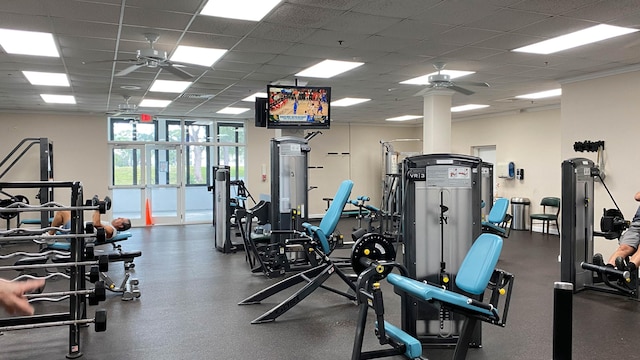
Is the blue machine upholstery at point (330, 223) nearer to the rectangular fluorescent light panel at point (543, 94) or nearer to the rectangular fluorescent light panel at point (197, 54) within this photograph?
the rectangular fluorescent light panel at point (197, 54)

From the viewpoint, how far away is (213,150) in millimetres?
12531

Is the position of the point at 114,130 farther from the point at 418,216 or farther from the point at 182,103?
the point at 418,216

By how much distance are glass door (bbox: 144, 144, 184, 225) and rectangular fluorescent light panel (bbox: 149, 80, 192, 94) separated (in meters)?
4.11

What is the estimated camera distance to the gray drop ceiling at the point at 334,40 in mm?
4082

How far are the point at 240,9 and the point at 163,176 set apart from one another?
8873mm

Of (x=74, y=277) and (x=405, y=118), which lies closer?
(x=74, y=277)

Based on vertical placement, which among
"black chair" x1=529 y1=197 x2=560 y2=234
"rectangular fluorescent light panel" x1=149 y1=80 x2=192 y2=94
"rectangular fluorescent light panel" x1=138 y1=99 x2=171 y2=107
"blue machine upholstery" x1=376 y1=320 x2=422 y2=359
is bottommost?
"blue machine upholstery" x1=376 y1=320 x2=422 y2=359

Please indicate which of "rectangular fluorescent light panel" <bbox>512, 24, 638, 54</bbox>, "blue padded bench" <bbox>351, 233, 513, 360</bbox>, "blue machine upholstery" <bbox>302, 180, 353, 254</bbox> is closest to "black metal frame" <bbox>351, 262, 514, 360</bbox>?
"blue padded bench" <bbox>351, 233, 513, 360</bbox>

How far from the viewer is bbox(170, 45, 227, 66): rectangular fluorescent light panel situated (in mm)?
5519

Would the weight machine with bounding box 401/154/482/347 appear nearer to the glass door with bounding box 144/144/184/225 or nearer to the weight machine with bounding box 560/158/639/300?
the weight machine with bounding box 560/158/639/300

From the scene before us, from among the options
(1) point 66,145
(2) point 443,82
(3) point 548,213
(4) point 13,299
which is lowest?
(3) point 548,213

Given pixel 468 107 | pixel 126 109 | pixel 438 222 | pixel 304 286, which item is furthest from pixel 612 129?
pixel 126 109

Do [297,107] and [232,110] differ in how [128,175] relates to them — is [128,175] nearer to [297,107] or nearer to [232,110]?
[232,110]

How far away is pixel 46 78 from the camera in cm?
705
